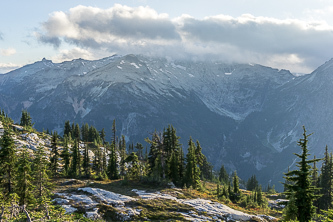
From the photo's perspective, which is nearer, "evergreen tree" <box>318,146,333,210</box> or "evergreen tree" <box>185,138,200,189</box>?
"evergreen tree" <box>185,138,200,189</box>

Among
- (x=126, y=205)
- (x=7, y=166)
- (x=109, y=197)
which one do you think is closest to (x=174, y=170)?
(x=109, y=197)

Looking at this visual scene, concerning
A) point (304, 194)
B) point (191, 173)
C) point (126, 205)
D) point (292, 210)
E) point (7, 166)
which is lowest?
point (126, 205)

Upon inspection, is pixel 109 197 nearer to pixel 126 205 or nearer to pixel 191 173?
pixel 126 205

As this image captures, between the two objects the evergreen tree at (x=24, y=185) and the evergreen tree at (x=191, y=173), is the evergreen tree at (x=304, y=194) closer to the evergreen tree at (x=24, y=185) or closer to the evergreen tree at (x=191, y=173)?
the evergreen tree at (x=24, y=185)

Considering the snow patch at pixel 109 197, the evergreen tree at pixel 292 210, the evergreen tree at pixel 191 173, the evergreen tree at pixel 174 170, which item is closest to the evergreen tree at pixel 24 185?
the snow patch at pixel 109 197

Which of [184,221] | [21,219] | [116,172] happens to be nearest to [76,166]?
[116,172]

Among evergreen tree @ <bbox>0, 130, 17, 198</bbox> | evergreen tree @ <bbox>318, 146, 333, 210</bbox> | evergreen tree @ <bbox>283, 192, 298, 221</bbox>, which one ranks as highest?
evergreen tree @ <bbox>0, 130, 17, 198</bbox>

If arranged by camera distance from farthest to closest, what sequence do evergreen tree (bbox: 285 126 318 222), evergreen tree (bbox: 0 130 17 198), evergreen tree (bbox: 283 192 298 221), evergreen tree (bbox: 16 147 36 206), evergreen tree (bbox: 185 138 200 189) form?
evergreen tree (bbox: 185 138 200 189)
evergreen tree (bbox: 0 130 17 198)
evergreen tree (bbox: 16 147 36 206)
evergreen tree (bbox: 285 126 318 222)
evergreen tree (bbox: 283 192 298 221)

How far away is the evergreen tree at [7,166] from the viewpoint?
126 feet

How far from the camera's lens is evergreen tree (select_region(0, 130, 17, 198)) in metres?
38.4

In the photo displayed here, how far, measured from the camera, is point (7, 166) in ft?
127

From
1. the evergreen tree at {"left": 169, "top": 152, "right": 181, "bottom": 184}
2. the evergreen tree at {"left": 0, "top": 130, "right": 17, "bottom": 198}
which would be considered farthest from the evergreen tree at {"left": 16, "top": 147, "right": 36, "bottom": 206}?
the evergreen tree at {"left": 169, "top": 152, "right": 181, "bottom": 184}

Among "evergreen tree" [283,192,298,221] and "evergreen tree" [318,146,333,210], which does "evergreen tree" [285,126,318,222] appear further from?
"evergreen tree" [318,146,333,210]

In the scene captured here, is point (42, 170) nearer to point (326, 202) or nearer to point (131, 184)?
point (131, 184)
